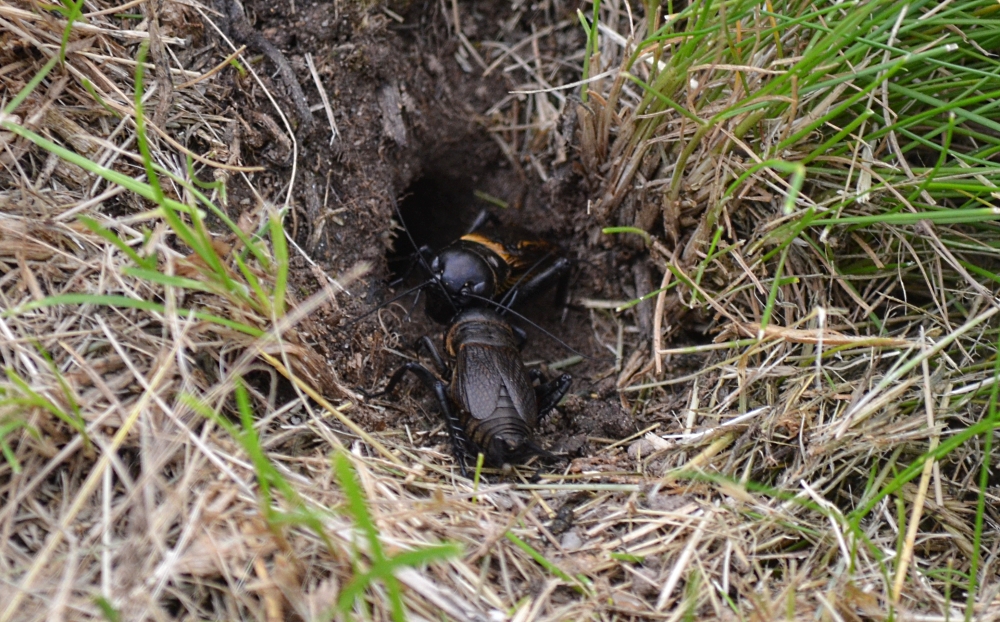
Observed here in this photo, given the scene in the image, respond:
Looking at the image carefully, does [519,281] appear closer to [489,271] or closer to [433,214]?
[489,271]

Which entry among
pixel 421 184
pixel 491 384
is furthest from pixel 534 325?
pixel 421 184

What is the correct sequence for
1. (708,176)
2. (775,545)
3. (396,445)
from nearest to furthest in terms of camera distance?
(775,545) → (396,445) → (708,176)

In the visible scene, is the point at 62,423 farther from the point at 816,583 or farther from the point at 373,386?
the point at 816,583

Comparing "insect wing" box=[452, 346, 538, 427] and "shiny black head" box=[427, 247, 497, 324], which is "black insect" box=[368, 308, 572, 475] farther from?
"shiny black head" box=[427, 247, 497, 324]

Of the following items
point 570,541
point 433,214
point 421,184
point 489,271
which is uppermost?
point 421,184

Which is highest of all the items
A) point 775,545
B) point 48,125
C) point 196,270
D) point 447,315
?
point 48,125

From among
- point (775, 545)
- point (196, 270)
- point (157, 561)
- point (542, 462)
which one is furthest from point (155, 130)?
point (775, 545)
